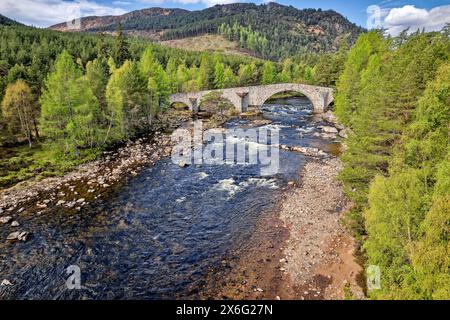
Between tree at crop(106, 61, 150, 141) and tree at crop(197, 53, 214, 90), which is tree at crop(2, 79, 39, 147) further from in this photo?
tree at crop(197, 53, 214, 90)

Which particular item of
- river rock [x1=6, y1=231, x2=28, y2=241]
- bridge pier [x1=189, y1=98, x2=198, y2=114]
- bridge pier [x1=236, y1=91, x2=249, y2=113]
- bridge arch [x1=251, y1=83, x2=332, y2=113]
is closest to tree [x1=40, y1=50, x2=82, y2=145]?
river rock [x1=6, y1=231, x2=28, y2=241]

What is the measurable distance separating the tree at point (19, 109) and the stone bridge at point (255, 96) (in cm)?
3731

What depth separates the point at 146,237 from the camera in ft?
79.6

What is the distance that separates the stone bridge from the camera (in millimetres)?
75938

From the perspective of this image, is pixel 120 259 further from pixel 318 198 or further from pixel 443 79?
pixel 443 79

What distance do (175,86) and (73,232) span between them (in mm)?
67811

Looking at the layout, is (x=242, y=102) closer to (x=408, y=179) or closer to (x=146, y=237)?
(x=146, y=237)

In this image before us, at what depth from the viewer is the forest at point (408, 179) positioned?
11.8 metres

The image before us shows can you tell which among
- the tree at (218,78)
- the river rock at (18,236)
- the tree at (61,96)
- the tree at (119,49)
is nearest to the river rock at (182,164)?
the tree at (61,96)

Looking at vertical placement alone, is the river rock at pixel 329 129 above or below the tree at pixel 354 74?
below

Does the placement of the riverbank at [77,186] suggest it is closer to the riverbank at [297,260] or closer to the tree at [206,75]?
the riverbank at [297,260]

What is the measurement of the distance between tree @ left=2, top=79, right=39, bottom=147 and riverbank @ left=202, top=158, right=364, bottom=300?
125 ft

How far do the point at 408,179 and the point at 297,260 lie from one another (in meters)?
9.66

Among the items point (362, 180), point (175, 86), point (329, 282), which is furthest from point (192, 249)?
point (175, 86)
